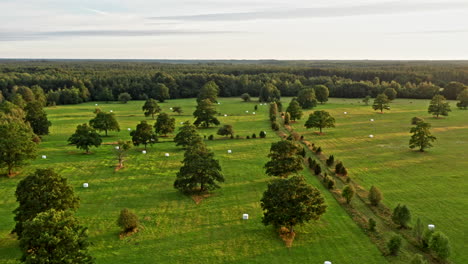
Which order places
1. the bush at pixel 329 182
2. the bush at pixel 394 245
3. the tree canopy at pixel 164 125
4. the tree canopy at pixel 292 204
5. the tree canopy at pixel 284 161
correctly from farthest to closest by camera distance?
the tree canopy at pixel 164 125, the tree canopy at pixel 284 161, the bush at pixel 329 182, the tree canopy at pixel 292 204, the bush at pixel 394 245

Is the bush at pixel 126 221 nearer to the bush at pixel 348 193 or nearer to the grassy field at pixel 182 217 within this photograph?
the grassy field at pixel 182 217

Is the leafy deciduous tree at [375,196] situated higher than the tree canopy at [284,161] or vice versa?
the tree canopy at [284,161]

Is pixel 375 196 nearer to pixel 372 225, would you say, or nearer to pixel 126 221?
pixel 372 225

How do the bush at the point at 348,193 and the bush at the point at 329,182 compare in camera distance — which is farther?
the bush at the point at 329,182

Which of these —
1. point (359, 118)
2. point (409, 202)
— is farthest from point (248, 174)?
point (359, 118)

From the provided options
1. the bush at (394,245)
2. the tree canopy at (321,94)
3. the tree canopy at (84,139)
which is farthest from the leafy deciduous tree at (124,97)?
the bush at (394,245)

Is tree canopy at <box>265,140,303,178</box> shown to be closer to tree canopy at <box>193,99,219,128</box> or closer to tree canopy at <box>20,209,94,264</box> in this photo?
tree canopy at <box>20,209,94,264</box>
